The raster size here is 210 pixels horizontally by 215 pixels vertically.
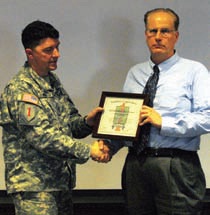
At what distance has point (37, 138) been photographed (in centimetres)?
181

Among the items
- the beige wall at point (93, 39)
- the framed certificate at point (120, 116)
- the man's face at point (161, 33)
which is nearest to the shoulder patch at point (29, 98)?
the framed certificate at point (120, 116)

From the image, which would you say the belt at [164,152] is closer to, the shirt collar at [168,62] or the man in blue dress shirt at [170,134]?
the man in blue dress shirt at [170,134]

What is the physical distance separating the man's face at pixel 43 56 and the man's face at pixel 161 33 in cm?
46

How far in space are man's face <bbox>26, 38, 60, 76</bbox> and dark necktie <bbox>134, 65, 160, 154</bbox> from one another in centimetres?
47

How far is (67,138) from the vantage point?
6.13ft

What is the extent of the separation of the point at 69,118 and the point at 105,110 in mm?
226

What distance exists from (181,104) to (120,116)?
30cm

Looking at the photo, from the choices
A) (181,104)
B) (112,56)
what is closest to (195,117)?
(181,104)

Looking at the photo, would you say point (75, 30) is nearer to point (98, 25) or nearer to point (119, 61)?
point (98, 25)

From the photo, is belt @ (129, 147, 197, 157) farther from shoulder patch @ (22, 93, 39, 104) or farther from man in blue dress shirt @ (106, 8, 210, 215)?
shoulder patch @ (22, 93, 39, 104)

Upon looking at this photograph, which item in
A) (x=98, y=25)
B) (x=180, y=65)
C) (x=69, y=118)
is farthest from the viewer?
(x=98, y=25)

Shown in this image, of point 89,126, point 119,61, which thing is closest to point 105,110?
point 89,126

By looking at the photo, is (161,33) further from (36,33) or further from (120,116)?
(36,33)

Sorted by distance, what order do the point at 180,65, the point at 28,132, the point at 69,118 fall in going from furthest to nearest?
the point at 69,118 < the point at 180,65 < the point at 28,132
